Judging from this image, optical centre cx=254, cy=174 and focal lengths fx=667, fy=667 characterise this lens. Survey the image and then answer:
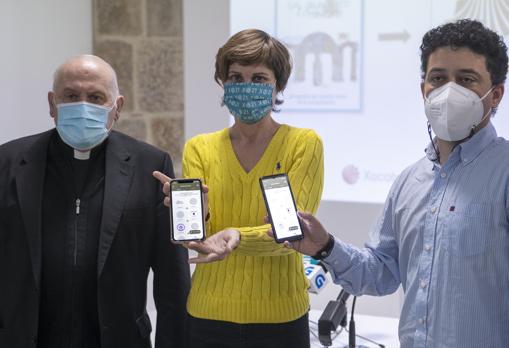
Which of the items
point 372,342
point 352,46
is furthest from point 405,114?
point 372,342

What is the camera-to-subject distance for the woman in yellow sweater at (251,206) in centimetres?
192

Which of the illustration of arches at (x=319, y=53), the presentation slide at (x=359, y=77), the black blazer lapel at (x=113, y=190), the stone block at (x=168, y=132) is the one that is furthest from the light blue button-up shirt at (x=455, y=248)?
the stone block at (x=168, y=132)

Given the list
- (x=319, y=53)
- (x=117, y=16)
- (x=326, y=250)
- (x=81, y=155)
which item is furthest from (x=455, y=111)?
(x=117, y=16)

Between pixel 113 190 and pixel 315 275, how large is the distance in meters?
0.95

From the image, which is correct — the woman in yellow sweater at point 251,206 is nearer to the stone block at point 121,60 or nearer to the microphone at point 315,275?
the microphone at point 315,275

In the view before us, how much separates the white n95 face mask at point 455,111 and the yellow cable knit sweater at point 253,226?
1.53 feet

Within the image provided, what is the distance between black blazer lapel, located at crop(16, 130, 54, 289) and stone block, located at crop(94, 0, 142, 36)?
74.0 inches

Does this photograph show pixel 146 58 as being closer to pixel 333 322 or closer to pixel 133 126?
pixel 133 126

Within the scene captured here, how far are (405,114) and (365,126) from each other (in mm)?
205

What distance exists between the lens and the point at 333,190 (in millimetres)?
3381

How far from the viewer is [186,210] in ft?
5.94

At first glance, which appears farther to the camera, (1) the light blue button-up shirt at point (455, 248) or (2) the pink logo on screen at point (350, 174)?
(2) the pink logo on screen at point (350, 174)

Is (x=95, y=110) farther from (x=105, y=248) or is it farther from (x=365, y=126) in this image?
(x=365, y=126)

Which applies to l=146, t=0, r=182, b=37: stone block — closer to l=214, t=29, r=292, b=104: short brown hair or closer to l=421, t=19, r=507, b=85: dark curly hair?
l=214, t=29, r=292, b=104: short brown hair
